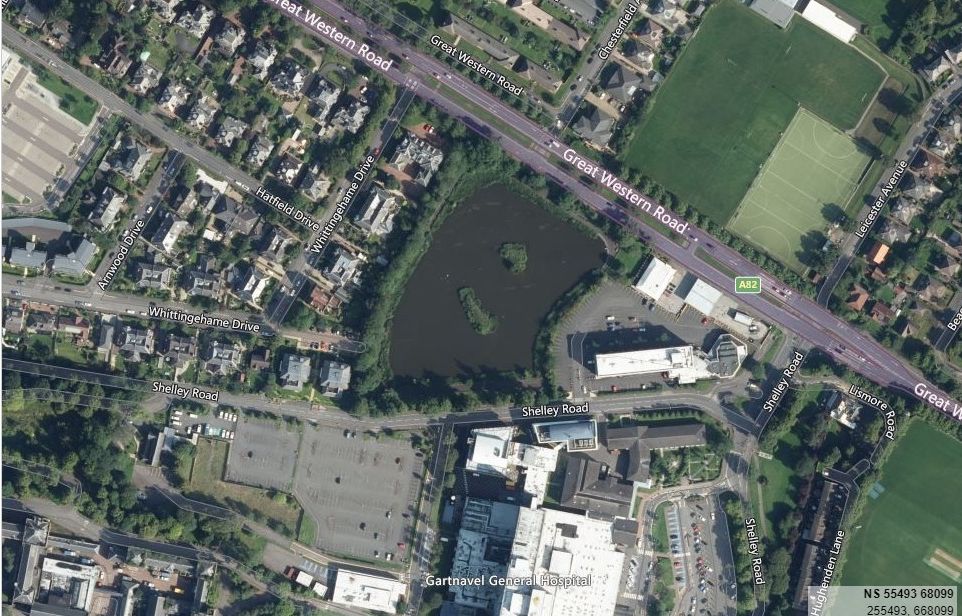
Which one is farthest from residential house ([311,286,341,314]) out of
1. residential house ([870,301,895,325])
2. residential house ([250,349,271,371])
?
residential house ([870,301,895,325])

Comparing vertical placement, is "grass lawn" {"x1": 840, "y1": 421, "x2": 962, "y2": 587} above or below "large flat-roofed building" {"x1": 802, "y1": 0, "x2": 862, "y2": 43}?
below

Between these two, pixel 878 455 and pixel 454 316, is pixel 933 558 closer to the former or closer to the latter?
pixel 878 455

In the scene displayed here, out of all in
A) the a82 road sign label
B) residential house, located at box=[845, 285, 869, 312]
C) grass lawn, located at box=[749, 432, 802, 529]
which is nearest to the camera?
residential house, located at box=[845, 285, 869, 312]

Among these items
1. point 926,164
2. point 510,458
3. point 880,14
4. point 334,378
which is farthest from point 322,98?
point 926,164

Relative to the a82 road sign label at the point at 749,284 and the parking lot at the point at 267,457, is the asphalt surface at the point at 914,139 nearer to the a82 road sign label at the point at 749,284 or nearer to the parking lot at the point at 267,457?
the a82 road sign label at the point at 749,284

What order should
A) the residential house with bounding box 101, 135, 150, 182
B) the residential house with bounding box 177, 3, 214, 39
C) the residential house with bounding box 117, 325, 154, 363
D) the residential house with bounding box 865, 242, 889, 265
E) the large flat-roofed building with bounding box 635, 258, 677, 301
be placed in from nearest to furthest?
1. the residential house with bounding box 101, 135, 150, 182
2. the residential house with bounding box 117, 325, 154, 363
3. the residential house with bounding box 177, 3, 214, 39
4. the large flat-roofed building with bounding box 635, 258, 677, 301
5. the residential house with bounding box 865, 242, 889, 265

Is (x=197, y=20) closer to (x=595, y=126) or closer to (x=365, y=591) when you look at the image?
(x=595, y=126)

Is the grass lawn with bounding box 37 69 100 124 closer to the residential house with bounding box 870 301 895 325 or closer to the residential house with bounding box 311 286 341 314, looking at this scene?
the residential house with bounding box 311 286 341 314
